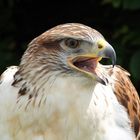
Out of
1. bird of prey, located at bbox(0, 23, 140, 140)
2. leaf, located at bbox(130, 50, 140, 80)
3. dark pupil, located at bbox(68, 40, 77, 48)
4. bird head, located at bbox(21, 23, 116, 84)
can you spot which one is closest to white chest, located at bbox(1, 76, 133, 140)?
bird of prey, located at bbox(0, 23, 140, 140)

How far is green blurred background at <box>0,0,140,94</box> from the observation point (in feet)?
21.0

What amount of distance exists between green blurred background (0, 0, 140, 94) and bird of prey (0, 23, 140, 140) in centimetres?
156

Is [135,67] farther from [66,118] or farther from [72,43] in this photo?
[72,43]

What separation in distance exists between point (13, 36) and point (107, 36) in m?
0.95

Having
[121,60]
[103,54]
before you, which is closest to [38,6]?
[121,60]

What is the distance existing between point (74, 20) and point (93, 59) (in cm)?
267

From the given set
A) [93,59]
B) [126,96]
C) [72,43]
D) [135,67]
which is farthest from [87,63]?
[135,67]

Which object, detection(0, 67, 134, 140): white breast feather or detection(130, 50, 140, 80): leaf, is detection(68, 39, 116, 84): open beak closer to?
detection(0, 67, 134, 140): white breast feather

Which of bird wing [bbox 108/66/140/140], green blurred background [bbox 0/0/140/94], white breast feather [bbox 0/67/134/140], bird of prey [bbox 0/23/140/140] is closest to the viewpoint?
bird of prey [bbox 0/23/140/140]

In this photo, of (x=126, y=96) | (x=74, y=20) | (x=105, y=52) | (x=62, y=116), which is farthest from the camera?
(x=74, y=20)

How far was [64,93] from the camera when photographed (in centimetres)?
451

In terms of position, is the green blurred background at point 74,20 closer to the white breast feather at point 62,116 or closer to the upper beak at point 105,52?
the white breast feather at point 62,116

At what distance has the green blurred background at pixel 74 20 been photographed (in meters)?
6.39

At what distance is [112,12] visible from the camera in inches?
274
